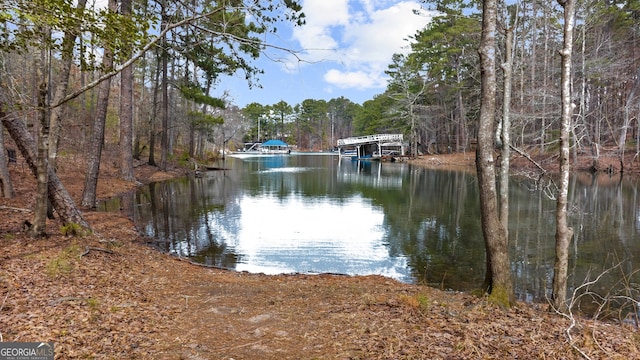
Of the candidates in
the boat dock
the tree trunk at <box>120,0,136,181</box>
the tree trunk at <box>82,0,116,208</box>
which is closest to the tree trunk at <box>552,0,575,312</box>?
the tree trunk at <box>82,0,116,208</box>

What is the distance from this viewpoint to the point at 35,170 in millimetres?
6293

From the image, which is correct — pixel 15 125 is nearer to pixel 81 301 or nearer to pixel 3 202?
pixel 81 301

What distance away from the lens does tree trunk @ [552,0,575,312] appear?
4.93 metres

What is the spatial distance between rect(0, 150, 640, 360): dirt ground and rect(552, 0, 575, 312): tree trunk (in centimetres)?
40

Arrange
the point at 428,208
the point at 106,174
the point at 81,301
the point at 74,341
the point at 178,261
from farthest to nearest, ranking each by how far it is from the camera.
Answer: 1. the point at 106,174
2. the point at 428,208
3. the point at 178,261
4. the point at 81,301
5. the point at 74,341

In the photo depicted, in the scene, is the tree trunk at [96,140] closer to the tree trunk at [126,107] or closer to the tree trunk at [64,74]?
the tree trunk at [64,74]

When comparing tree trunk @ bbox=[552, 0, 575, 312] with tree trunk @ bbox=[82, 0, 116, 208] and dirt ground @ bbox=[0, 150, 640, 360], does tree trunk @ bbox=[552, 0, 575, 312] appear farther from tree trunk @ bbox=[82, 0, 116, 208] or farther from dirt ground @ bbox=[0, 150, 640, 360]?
tree trunk @ bbox=[82, 0, 116, 208]

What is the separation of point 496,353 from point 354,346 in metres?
1.30

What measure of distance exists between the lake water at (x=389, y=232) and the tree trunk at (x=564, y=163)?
1.59 ft

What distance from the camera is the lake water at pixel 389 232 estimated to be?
8.24 m

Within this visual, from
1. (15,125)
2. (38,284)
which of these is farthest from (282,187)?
(38,284)

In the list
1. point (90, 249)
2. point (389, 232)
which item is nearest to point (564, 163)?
point (389, 232)

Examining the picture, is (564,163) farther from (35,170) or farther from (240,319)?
(35,170)

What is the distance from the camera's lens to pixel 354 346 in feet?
11.8
